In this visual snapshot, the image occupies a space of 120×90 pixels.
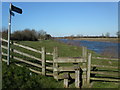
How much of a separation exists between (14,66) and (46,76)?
4.60 ft

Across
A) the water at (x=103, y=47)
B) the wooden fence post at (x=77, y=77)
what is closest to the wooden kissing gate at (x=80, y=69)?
the wooden fence post at (x=77, y=77)

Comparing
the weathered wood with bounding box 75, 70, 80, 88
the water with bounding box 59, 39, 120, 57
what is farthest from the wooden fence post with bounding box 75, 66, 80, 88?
the water with bounding box 59, 39, 120, 57

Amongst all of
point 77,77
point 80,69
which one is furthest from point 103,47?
point 77,77

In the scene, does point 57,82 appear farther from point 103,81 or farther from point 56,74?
point 103,81

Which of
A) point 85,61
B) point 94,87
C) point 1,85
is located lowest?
point 94,87

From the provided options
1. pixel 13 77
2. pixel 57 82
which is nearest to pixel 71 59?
pixel 57 82

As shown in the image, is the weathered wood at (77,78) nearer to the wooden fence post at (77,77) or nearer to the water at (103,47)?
the wooden fence post at (77,77)

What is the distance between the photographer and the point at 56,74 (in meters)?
5.95

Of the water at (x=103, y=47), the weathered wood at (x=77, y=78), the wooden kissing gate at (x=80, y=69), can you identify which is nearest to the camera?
the weathered wood at (x=77, y=78)

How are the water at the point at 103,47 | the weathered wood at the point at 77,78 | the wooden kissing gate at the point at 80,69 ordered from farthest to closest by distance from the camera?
the water at the point at 103,47, the wooden kissing gate at the point at 80,69, the weathered wood at the point at 77,78

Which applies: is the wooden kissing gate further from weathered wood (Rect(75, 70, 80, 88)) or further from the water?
the water

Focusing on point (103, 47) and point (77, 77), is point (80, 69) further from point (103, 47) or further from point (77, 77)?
point (103, 47)

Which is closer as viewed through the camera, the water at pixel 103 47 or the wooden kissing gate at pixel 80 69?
the wooden kissing gate at pixel 80 69

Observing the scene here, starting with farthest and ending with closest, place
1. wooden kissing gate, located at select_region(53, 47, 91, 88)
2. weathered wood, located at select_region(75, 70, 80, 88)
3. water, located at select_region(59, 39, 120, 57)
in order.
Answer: water, located at select_region(59, 39, 120, 57)
wooden kissing gate, located at select_region(53, 47, 91, 88)
weathered wood, located at select_region(75, 70, 80, 88)
